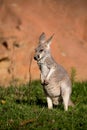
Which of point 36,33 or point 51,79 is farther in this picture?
point 36,33

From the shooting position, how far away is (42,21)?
12359 mm

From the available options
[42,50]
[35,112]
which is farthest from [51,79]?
[35,112]

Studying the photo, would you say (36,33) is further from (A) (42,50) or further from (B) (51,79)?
(B) (51,79)

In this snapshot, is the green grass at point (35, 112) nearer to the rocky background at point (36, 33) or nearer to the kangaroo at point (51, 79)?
the kangaroo at point (51, 79)

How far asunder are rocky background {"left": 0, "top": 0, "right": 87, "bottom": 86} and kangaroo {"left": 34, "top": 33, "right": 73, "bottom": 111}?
2269 mm

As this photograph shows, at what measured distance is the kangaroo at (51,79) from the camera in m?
9.02

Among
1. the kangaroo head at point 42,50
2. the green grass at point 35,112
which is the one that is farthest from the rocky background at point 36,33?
the kangaroo head at point 42,50

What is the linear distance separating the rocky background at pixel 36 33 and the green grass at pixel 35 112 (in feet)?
3.52

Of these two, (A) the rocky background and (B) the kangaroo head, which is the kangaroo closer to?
(B) the kangaroo head

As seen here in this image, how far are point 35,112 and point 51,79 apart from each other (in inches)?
34.0

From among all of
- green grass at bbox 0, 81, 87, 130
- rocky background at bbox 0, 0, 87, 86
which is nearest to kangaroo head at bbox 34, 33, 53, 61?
green grass at bbox 0, 81, 87, 130

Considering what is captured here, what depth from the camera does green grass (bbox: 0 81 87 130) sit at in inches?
305

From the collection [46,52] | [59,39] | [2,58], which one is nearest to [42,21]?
[59,39]

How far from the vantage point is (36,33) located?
12.1 meters
